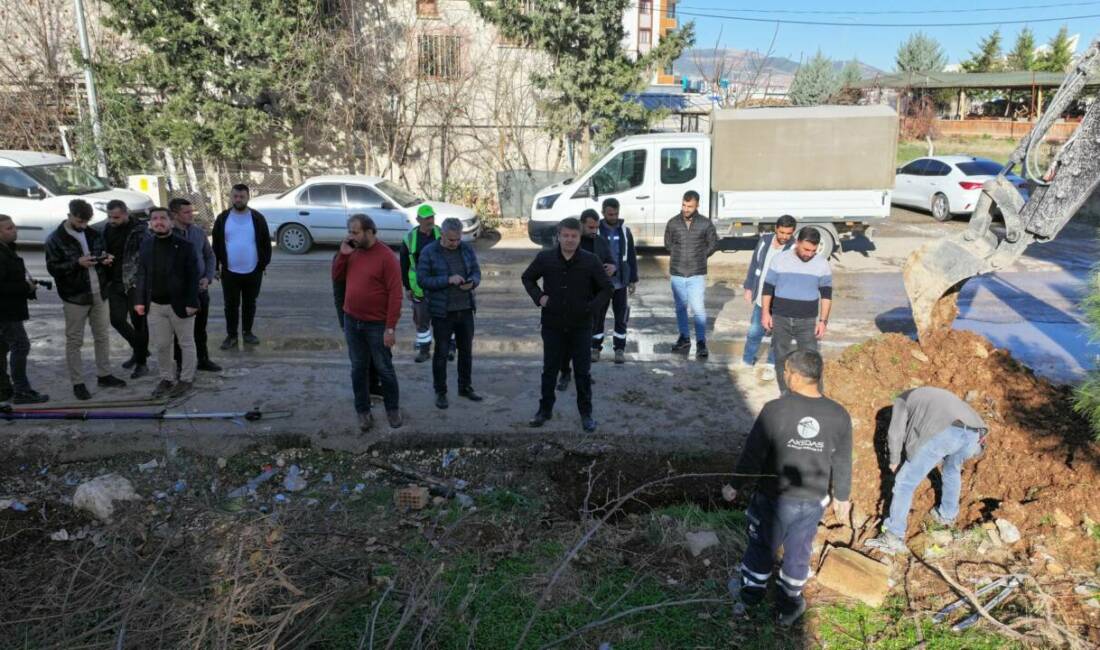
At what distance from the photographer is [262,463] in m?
5.65

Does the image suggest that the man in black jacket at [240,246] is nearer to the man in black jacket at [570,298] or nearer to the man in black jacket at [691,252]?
the man in black jacket at [570,298]

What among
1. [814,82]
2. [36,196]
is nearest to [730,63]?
[814,82]

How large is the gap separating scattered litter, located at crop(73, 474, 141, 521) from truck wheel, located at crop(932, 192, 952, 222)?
17.3 m

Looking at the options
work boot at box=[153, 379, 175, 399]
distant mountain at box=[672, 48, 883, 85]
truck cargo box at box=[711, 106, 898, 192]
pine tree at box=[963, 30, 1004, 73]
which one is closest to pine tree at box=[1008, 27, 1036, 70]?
pine tree at box=[963, 30, 1004, 73]

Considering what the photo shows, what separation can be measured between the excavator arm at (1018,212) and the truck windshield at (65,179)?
14.6 m

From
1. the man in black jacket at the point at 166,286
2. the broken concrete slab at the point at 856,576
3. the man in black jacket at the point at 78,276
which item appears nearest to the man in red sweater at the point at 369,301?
the man in black jacket at the point at 166,286

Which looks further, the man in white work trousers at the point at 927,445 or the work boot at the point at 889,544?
the work boot at the point at 889,544

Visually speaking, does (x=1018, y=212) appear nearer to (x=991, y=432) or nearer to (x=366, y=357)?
(x=991, y=432)

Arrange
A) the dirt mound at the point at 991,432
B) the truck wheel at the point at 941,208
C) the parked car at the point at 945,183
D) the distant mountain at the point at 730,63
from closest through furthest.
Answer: the dirt mound at the point at 991,432
the parked car at the point at 945,183
the truck wheel at the point at 941,208
the distant mountain at the point at 730,63

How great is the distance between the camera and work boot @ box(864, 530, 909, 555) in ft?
14.8

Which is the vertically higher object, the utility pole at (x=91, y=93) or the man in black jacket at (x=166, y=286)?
the utility pole at (x=91, y=93)

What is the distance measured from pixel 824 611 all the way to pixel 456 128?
1741cm

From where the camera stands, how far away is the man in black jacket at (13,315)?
20.1 ft

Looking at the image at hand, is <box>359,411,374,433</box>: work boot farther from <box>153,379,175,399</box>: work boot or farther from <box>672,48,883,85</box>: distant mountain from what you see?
<box>672,48,883,85</box>: distant mountain
